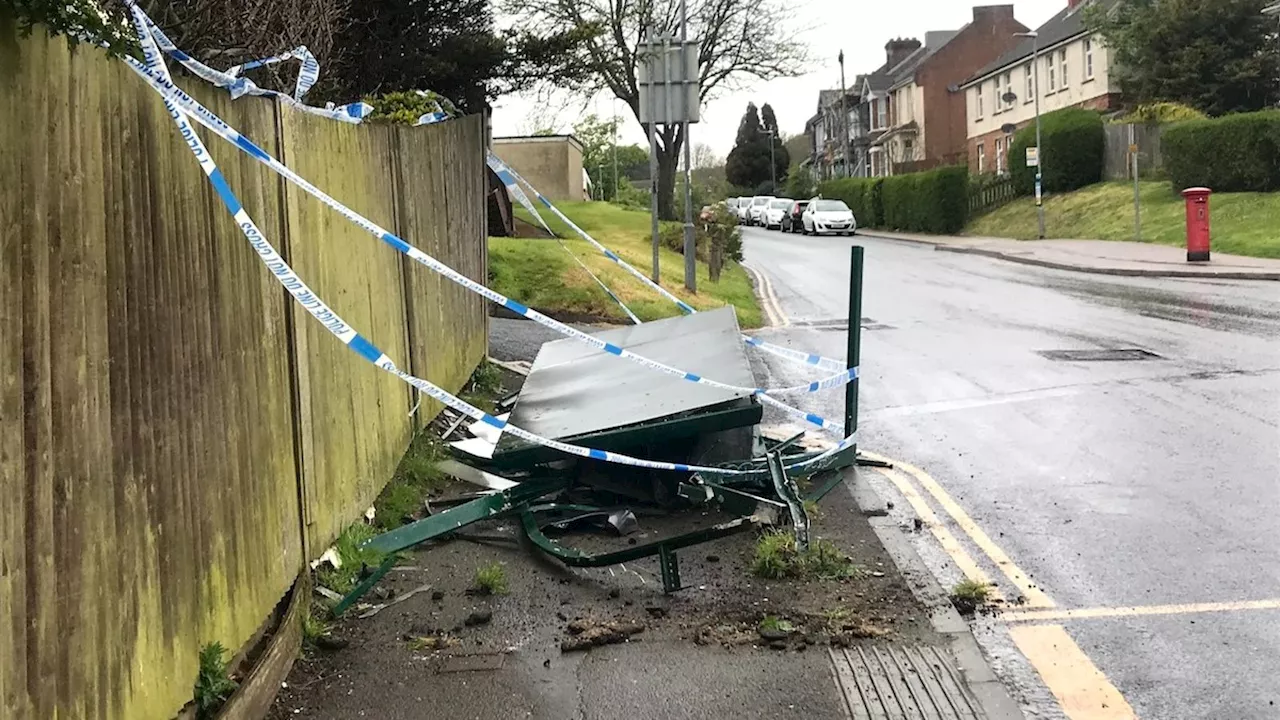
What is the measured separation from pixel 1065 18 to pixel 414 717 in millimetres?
58086

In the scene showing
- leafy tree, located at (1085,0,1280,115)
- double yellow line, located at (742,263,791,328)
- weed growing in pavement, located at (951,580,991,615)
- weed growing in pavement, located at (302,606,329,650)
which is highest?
leafy tree, located at (1085,0,1280,115)

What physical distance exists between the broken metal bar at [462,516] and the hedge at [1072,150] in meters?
37.0

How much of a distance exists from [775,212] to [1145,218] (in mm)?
22598

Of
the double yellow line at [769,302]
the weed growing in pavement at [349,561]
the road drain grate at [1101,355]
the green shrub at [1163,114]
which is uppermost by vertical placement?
the green shrub at [1163,114]

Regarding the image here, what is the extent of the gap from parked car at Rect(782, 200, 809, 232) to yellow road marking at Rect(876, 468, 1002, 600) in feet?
137

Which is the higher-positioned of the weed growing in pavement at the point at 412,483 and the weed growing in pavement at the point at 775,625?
the weed growing in pavement at the point at 412,483

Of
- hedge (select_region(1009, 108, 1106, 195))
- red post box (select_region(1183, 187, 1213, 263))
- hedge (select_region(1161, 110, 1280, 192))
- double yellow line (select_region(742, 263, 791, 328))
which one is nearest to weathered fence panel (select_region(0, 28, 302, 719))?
double yellow line (select_region(742, 263, 791, 328))

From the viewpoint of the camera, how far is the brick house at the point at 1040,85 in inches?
1860

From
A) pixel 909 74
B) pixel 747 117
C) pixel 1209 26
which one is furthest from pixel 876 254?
pixel 747 117

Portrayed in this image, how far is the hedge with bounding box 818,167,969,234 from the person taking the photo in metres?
42.5

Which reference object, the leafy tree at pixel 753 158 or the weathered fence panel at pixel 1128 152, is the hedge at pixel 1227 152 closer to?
the weathered fence panel at pixel 1128 152

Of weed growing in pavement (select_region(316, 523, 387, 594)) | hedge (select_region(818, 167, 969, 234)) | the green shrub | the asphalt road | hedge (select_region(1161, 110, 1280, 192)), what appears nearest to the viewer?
the asphalt road

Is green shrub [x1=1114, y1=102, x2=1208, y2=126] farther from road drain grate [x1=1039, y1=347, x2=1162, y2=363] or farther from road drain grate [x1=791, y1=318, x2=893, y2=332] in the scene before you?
road drain grate [x1=1039, y1=347, x2=1162, y2=363]

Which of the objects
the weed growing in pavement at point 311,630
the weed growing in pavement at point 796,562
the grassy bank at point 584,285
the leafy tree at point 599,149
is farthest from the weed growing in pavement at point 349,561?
the leafy tree at point 599,149
